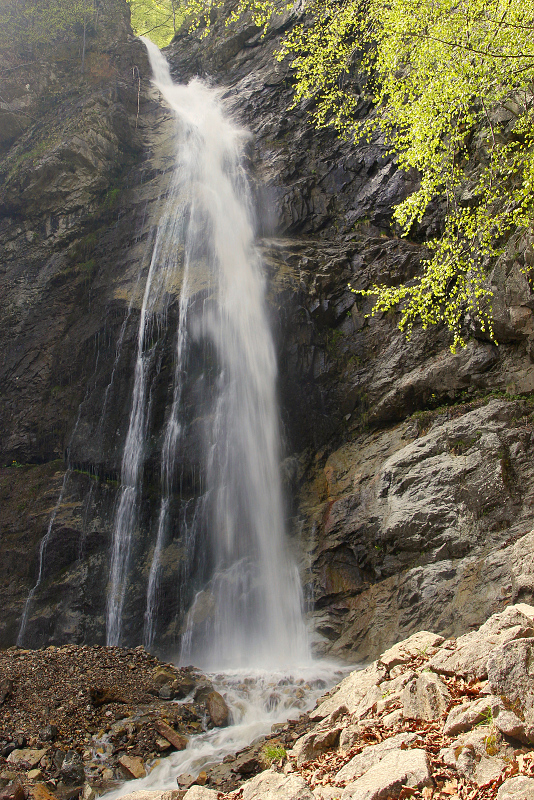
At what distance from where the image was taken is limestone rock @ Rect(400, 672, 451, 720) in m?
3.17

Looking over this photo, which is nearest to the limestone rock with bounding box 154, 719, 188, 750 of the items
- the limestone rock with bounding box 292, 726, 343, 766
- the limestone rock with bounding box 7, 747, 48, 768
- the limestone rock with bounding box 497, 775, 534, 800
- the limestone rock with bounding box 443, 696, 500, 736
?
the limestone rock with bounding box 7, 747, 48, 768

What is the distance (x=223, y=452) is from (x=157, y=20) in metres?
29.3

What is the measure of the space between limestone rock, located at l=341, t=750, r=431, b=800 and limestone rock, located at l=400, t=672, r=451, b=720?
0.53 m

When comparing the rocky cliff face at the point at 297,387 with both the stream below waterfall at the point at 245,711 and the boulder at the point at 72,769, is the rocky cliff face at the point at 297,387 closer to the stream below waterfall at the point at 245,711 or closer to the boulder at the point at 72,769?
the stream below waterfall at the point at 245,711

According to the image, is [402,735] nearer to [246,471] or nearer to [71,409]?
[246,471]

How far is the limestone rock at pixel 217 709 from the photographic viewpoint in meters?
6.88

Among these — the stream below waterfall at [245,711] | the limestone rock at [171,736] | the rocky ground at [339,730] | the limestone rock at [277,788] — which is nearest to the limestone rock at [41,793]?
the rocky ground at [339,730]

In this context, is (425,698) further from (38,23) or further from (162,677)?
(38,23)

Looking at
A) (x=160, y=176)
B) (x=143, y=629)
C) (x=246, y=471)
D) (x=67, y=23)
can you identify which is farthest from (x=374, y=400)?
(x=67, y=23)

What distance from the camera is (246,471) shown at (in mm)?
11641

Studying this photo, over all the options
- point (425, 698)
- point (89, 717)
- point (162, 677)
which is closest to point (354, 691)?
point (425, 698)

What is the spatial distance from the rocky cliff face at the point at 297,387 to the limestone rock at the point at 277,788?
4105 mm

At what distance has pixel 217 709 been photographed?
700 centimetres

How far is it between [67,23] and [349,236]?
15806mm
